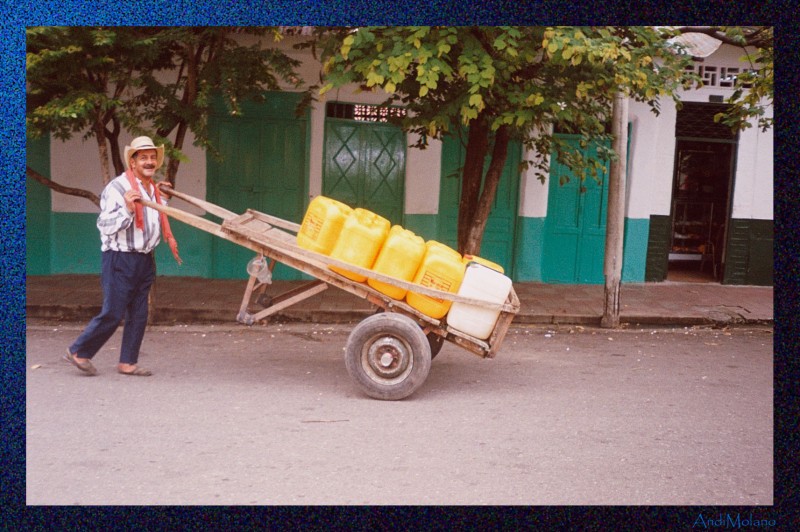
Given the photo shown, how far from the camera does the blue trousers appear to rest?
6.07 meters

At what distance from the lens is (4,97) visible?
14.4 feet

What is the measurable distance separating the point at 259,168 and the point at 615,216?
16.0 ft

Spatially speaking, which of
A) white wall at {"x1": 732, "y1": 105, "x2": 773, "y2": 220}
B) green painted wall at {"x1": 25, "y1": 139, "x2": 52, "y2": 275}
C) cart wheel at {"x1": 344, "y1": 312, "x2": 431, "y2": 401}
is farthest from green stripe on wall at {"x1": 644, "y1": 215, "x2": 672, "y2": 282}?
green painted wall at {"x1": 25, "y1": 139, "x2": 52, "y2": 275}

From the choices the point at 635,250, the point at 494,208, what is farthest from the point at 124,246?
the point at 635,250

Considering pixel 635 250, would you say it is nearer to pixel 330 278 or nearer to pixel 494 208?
pixel 494 208

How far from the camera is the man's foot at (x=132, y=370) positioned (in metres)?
6.36

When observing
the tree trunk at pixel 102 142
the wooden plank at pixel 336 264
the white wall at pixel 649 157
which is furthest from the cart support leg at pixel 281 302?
the white wall at pixel 649 157

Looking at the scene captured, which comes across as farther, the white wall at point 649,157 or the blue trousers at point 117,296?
the white wall at point 649,157

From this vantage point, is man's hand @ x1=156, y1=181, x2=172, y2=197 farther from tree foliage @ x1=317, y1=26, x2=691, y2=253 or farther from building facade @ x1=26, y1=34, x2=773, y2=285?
building facade @ x1=26, y1=34, x2=773, y2=285

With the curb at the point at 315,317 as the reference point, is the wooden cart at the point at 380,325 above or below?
above

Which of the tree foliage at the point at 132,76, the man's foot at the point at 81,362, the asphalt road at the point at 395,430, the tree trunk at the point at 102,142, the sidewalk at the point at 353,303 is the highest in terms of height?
the tree foliage at the point at 132,76

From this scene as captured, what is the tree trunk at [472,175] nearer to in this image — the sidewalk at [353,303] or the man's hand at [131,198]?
the sidewalk at [353,303]

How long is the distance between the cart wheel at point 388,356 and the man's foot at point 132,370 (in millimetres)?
1774

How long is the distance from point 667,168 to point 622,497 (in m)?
8.03
